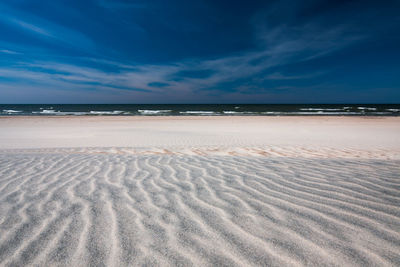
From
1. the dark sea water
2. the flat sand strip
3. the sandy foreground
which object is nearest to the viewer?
the sandy foreground

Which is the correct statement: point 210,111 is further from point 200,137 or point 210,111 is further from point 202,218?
point 202,218

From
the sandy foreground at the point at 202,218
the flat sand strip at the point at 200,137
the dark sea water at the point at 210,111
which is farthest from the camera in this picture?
the dark sea water at the point at 210,111

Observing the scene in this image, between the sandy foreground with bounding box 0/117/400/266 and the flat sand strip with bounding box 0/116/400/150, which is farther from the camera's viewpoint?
the flat sand strip with bounding box 0/116/400/150

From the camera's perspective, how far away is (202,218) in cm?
251

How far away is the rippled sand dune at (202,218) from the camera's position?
6.23 ft

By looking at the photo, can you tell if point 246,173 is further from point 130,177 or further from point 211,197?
point 130,177

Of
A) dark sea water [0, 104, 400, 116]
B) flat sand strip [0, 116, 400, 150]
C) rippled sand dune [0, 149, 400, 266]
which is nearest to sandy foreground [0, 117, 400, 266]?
rippled sand dune [0, 149, 400, 266]

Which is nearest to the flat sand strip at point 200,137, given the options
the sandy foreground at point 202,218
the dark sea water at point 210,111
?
the sandy foreground at point 202,218

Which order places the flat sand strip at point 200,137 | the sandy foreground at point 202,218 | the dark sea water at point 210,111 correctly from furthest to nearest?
1. the dark sea water at point 210,111
2. the flat sand strip at point 200,137
3. the sandy foreground at point 202,218

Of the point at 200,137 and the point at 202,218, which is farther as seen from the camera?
the point at 200,137

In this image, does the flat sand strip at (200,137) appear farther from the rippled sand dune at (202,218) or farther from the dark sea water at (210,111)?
the dark sea water at (210,111)

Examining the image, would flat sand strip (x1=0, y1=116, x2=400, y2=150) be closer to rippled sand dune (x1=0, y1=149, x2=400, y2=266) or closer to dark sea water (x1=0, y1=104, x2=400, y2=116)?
rippled sand dune (x1=0, y1=149, x2=400, y2=266)

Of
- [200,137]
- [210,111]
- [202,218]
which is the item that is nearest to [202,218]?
[202,218]

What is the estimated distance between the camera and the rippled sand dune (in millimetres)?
1897
